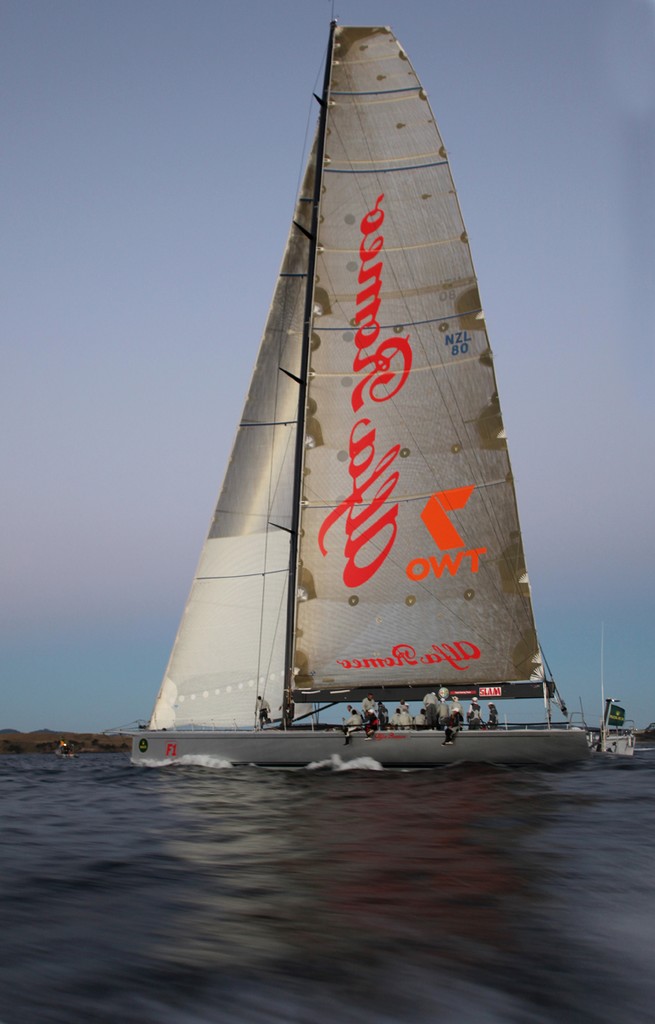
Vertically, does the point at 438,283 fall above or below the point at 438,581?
above

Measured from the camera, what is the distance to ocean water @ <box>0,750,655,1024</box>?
5516 mm

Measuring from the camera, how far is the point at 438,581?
2297 cm

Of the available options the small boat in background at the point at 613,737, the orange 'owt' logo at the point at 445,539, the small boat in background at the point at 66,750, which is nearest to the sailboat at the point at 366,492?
the orange 'owt' logo at the point at 445,539

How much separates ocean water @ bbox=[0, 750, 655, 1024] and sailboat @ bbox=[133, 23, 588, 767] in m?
8.12

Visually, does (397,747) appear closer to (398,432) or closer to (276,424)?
(398,432)

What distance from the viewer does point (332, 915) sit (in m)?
7.28

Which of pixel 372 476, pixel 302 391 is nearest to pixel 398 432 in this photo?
pixel 372 476

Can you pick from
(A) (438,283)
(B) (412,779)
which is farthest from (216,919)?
(A) (438,283)

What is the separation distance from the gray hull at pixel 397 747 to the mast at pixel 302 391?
1.65 meters

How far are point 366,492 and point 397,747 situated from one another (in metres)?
6.75

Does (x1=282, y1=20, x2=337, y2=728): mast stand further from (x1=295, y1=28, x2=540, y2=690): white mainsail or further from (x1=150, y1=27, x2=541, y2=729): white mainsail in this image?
(x1=295, y1=28, x2=540, y2=690): white mainsail

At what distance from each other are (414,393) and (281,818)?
13.4 m

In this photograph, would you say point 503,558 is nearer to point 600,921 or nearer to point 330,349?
point 330,349

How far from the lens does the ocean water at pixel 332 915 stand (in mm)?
5516
